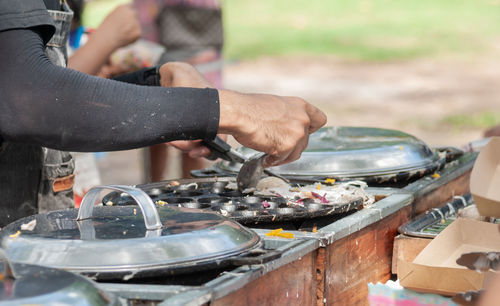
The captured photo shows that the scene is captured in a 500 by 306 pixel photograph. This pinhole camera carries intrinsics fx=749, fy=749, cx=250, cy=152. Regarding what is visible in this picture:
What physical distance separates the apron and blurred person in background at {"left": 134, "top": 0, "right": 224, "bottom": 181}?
268 cm

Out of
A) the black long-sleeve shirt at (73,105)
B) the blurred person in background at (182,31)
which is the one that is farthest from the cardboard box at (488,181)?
the blurred person in background at (182,31)

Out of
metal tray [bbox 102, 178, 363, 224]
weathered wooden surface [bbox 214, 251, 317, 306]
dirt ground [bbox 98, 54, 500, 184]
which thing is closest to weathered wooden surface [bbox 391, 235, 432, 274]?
metal tray [bbox 102, 178, 363, 224]

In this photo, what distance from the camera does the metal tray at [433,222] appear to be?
192 cm

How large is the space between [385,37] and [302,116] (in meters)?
14.6

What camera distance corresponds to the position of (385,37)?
1593 cm

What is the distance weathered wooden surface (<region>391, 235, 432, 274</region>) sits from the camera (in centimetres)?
187

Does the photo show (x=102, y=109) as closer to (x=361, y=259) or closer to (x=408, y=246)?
(x=361, y=259)

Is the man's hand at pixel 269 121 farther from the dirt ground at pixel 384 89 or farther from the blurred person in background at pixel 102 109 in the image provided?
the dirt ground at pixel 384 89

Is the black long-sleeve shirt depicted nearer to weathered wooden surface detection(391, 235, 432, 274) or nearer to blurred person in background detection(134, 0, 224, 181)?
weathered wooden surface detection(391, 235, 432, 274)

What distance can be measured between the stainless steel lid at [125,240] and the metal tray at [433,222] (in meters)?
0.59

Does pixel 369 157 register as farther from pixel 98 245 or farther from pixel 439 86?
pixel 439 86

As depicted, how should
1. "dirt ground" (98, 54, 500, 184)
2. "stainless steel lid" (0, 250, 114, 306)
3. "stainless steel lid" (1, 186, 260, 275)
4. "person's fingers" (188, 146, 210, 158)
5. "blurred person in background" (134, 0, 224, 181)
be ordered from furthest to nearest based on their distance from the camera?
"dirt ground" (98, 54, 500, 184) < "blurred person in background" (134, 0, 224, 181) < "person's fingers" (188, 146, 210, 158) < "stainless steel lid" (1, 186, 260, 275) < "stainless steel lid" (0, 250, 114, 306)

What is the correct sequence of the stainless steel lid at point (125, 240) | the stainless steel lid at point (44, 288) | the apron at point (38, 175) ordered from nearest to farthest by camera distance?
the stainless steel lid at point (44, 288) → the stainless steel lid at point (125, 240) → the apron at point (38, 175)

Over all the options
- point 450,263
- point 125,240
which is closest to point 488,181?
point 450,263
